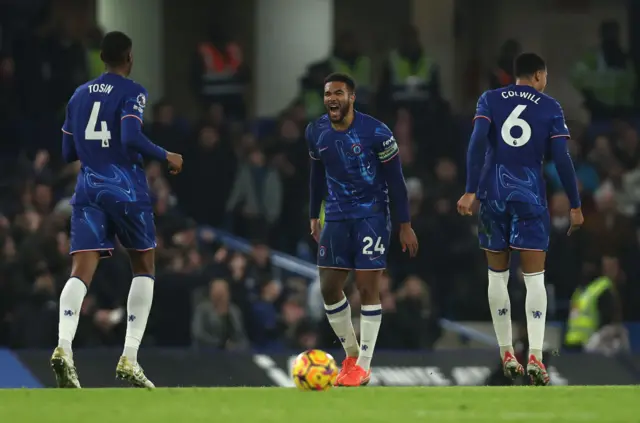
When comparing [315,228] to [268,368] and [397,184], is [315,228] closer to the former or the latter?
[397,184]

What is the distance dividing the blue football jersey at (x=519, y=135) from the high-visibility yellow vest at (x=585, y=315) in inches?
269

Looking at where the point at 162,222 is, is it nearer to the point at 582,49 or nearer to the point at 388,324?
the point at 388,324

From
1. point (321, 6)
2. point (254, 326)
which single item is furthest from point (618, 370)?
point (321, 6)

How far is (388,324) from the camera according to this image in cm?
1866

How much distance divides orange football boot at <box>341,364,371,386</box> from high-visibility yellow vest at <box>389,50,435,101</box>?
34.8 feet

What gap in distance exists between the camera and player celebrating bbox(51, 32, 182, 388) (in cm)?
1224

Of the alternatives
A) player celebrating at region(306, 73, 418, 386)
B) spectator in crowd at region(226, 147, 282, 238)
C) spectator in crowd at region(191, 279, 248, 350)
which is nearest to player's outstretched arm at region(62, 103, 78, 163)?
player celebrating at region(306, 73, 418, 386)

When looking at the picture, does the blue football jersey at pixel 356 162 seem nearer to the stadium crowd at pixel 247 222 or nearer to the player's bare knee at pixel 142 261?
the player's bare knee at pixel 142 261

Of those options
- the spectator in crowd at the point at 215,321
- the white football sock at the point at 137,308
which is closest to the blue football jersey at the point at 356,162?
the white football sock at the point at 137,308

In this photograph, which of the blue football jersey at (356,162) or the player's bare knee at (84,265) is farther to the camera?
the blue football jersey at (356,162)

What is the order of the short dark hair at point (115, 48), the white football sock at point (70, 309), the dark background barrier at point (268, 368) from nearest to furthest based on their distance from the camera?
the white football sock at point (70, 309) → the short dark hair at point (115, 48) → the dark background barrier at point (268, 368)

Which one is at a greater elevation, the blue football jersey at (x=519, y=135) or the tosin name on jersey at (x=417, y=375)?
the blue football jersey at (x=519, y=135)

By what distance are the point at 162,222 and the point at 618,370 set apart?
574 centimetres

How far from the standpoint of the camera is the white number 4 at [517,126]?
12856 millimetres
